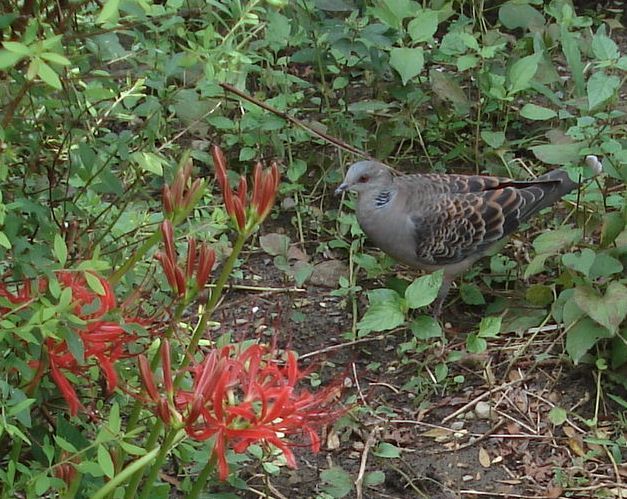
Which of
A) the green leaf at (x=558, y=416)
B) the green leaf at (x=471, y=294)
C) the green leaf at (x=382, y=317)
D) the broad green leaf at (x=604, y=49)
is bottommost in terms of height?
the green leaf at (x=471, y=294)

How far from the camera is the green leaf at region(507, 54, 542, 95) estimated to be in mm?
4637

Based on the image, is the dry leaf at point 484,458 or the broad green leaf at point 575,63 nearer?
the dry leaf at point 484,458

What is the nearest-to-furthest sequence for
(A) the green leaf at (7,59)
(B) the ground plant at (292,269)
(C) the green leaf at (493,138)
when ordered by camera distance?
(A) the green leaf at (7,59) → (B) the ground plant at (292,269) → (C) the green leaf at (493,138)

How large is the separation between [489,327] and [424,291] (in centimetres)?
24

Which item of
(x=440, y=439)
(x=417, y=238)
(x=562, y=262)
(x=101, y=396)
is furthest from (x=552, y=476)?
(x=101, y=396)

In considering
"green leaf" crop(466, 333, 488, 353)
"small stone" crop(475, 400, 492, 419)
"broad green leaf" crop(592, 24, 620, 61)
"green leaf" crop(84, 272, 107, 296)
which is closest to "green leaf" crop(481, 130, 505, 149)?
"broad green leaf" crop(592, 24, 620, 61)

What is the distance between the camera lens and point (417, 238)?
177 inches

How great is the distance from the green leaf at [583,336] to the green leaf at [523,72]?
44.3 inches

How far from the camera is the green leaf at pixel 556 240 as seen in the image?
405 centimetres

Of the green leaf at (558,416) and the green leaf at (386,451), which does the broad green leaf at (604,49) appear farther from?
the green leaf at (386,451)

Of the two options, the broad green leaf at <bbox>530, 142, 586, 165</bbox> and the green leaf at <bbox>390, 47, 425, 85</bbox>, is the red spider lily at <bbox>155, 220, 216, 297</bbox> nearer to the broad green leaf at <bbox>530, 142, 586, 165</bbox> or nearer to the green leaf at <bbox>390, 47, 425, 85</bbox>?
the broad green leaf at <bbox>530, 142, 586, 165</bbox>

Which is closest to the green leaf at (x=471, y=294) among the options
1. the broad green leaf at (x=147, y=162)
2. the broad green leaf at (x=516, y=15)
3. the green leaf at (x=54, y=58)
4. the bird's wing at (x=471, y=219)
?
the bird's wing at (x=471, y=219)

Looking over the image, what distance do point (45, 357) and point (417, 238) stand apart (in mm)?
2430

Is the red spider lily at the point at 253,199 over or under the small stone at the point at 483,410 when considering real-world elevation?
over
